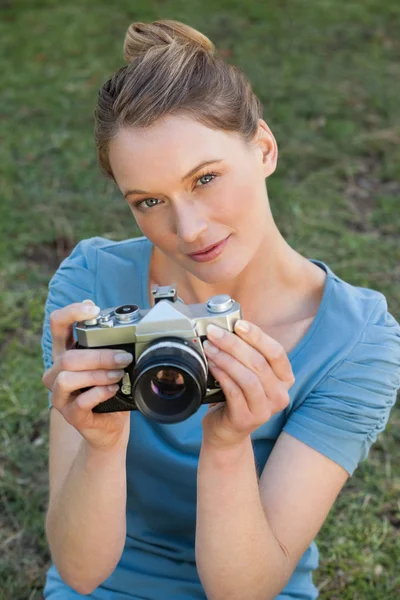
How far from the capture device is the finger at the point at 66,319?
1.61 m

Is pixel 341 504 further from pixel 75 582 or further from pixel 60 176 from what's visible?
pixel 60 176

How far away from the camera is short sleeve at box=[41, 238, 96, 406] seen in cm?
220

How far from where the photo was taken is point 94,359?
1574 millimetres

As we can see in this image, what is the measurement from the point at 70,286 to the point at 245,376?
31.0 inches

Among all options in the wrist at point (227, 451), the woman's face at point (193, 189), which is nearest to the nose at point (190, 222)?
the woman's face at point (193, 189)

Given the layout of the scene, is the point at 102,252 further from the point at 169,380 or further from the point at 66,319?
the point at 169,380

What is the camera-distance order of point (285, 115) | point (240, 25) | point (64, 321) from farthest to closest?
1. point (240, 25)
2. point (285, 115)
3. point (64, 321)

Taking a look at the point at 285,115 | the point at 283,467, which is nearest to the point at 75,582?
the point at 283,467

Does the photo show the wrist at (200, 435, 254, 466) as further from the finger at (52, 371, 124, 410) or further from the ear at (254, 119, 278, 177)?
the ear at (254, 119, 278, 177)

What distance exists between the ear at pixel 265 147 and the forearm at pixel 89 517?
75 cm

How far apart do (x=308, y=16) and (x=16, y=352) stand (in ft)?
15.4

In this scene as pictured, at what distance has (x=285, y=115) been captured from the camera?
5.43 m

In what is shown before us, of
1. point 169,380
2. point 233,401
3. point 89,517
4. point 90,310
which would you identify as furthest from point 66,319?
point 89,517

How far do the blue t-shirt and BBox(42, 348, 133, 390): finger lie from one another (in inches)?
20.3
